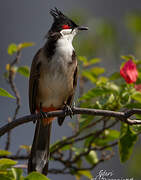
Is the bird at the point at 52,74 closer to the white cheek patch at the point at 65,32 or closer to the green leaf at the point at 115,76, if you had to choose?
the white cheek patch at the point at 65,32

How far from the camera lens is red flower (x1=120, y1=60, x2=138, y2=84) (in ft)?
7.88

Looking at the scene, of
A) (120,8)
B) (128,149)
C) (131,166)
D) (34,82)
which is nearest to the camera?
(128,149)

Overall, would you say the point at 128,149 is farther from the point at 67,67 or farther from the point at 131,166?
the point at 131,166

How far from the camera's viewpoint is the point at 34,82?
111 inches

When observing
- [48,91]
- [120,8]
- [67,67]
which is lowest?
[48,91]

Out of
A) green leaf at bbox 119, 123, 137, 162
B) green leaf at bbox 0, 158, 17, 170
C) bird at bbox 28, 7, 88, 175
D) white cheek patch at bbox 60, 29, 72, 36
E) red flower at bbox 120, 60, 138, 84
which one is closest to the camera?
green leaf at bbox 0, 158, 17, 170

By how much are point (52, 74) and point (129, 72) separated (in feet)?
2.03

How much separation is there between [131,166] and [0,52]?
2.80m

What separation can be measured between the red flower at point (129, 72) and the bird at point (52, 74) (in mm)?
467

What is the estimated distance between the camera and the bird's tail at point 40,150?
2.46 m

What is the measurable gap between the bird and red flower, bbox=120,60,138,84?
47cm

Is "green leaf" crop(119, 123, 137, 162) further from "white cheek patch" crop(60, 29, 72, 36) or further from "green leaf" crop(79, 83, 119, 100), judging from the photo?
"white cheek patch" crop(60, 29, 72, 36)

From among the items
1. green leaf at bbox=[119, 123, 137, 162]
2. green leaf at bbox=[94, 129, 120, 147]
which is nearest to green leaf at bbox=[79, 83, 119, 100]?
green leaf at bbox=[119, 123, 137, 162]

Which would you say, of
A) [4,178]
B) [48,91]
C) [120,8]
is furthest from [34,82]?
[120,8]
